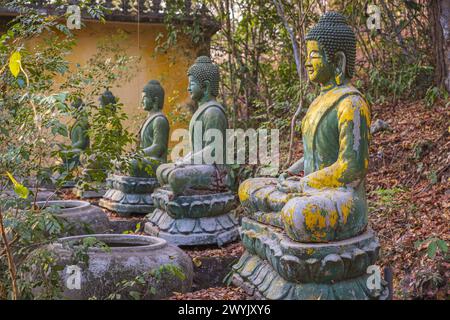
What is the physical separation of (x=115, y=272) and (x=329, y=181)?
1.34 metres

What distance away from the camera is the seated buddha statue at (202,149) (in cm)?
565

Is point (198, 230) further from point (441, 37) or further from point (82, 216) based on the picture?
point (441, 37)

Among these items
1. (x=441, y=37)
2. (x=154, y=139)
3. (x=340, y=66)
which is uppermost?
(x=441, y=37)

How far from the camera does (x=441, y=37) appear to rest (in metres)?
6.46

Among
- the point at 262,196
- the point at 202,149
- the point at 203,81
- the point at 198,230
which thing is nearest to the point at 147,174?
the point at 202,149

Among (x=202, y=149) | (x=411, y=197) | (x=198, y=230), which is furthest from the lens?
(x=202, y=149)

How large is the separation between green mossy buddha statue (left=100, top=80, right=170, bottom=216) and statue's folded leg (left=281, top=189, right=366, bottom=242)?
372 cm

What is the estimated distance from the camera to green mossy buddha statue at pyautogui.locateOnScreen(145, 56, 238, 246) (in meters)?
5.58

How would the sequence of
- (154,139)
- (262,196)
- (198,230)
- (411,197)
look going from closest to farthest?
(262,196), (411,197), (198,230), (154,139)

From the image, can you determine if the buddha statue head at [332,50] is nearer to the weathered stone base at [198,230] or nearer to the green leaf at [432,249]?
the green leaf at [432,249]

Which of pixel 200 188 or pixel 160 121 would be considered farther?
pixel 160 121

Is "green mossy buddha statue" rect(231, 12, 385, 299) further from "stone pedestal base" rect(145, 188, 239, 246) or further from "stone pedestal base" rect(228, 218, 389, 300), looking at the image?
"stone pedestal base" rect(145, 188, 239, 246)
